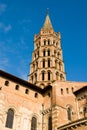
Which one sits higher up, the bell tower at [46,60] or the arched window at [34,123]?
the bell tower at [46,60]

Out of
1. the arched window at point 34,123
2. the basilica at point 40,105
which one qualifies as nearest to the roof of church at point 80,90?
the basilica at point 40,105

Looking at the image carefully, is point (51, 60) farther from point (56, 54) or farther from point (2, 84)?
point (2, 84)

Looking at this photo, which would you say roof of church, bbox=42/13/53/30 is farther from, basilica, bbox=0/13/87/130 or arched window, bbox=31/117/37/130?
arched window, bbox=31/117/37/130

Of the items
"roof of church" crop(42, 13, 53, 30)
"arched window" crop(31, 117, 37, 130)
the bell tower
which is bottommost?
"arched window" crop(31, 117, 37, 130)

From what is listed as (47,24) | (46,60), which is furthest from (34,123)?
(47,24)

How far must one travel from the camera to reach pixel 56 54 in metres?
47.0

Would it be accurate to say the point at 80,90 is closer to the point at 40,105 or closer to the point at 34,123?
the point at 40,105

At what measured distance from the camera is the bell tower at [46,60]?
41969 mm

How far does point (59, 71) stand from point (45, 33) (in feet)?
40.8

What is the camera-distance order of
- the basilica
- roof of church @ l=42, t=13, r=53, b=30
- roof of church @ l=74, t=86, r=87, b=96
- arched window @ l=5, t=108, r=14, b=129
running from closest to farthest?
arched window @ l=5, t=108, r=14, b=129 < the basilica < roof of church @ l=74, t=86, r=87, b=96 < roof of church @ l=42, t=13, r=53, b=30

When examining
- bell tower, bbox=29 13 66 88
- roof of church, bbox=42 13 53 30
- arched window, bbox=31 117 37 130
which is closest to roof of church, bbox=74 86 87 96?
arched window, bbox=31 117 37 130

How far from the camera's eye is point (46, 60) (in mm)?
44594

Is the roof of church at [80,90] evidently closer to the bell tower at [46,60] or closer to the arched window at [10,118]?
the arched window at [10,118]

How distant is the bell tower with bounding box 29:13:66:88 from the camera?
42.0 metres
